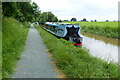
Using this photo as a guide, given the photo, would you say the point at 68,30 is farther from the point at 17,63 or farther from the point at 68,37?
the point at 17,63

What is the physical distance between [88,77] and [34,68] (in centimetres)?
246

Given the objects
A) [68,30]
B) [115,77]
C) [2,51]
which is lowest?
[115,77]

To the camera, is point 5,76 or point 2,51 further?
point 2,51

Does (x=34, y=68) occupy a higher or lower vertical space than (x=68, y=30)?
lower

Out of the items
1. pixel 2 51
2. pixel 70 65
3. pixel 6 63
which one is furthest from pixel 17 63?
pixel 70 65

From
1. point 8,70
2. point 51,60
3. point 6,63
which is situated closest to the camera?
point 8,70

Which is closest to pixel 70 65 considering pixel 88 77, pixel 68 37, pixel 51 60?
pixel 88 77

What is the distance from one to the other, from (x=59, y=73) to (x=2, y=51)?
3.49 m

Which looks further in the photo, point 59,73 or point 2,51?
point 2,51

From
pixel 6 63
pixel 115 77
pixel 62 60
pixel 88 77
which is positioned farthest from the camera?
pixel 62 60

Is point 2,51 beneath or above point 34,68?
above

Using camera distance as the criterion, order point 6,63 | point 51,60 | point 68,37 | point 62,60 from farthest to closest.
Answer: point 68,37
point 51,60
point 62,60
point 6,63

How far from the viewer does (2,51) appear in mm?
8102

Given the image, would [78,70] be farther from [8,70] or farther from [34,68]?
[8,70]
